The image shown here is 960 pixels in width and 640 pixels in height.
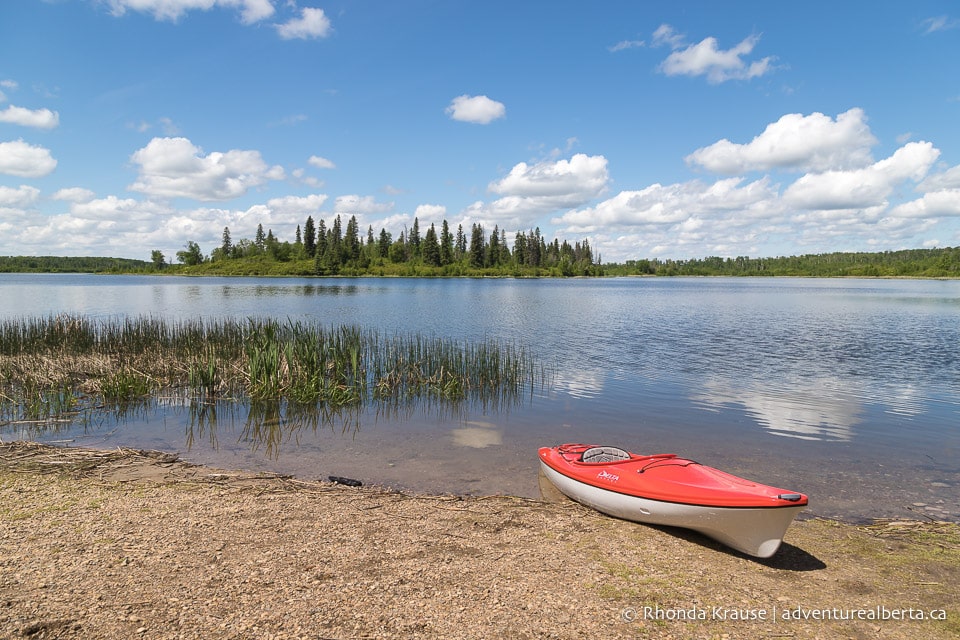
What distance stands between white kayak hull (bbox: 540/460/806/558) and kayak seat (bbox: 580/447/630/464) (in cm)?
51

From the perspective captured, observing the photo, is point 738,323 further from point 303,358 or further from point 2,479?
point 2,479

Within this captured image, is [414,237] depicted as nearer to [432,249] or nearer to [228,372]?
[432,249]

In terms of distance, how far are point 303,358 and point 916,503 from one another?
40.2 ft

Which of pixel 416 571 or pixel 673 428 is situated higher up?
pixel 416 571

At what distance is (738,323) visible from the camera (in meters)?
32.5

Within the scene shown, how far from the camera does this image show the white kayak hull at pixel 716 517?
5371 mm

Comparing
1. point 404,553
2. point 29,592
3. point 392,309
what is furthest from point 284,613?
point 392,309

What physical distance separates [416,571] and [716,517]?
315 centimetres

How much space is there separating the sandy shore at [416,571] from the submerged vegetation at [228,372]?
5.66m

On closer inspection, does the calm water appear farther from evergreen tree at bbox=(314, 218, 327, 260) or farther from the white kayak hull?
evergreen tree at bbox=(314, 218, 327, 260)

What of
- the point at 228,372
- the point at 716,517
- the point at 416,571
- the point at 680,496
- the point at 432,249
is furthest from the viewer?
the point at 432,249

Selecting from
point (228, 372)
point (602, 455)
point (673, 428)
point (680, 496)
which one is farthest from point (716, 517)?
point (228, 372)

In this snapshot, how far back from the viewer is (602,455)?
7371mm

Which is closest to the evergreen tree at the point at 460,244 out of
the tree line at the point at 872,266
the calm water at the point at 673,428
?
the tree line at the point at 872,266
